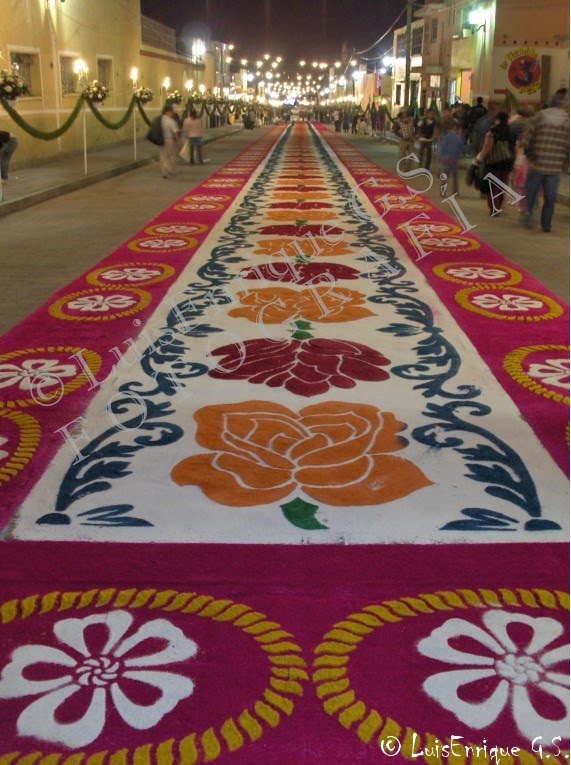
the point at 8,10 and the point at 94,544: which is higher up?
the point at 8,10

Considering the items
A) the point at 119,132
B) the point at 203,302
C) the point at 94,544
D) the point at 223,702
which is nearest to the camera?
the point at 223,702

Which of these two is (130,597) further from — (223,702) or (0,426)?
(0,426)

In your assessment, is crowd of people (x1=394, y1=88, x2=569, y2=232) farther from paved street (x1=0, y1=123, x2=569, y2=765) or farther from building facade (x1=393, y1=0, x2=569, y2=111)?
building facade (x1=393, y1=0, x2=569, y2=111)

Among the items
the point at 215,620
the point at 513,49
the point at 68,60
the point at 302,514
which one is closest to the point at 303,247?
the point at 302,514

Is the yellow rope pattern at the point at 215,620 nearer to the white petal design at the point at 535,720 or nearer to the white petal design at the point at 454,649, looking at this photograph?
the white petal design at the point at 454,649

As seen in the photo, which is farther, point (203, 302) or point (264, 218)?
point (264, 218)

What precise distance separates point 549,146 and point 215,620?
7.22m

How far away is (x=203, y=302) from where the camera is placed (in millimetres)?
5203

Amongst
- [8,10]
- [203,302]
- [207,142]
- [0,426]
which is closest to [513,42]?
[207,142]

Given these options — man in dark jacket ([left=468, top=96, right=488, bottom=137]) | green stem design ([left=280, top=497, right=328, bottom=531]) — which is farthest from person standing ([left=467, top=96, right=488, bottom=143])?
green stem design ([left=280, top=497, right=328, bottom=531])

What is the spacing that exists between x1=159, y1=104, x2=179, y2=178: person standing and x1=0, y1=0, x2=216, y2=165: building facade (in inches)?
72.3

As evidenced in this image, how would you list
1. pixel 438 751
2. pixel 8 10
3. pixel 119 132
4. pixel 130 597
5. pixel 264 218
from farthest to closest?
pixel 119 132 < pixel 8 10 < pixel 264 218 < pixel 130 597 < pixel 438 751

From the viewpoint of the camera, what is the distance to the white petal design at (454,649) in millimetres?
1929

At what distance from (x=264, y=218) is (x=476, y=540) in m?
7.01
